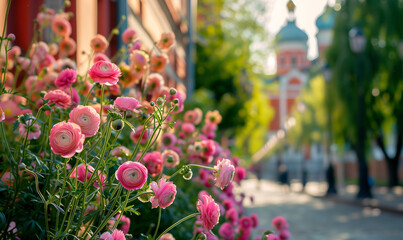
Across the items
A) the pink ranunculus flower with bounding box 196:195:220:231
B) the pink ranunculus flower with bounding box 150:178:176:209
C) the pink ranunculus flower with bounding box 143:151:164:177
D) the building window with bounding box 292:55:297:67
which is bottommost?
the pink ranunculus flower with bounding box 196:195:220:231

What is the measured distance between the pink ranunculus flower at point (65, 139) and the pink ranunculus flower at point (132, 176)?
0.53 feet

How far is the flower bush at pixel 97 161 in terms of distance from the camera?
1.88 m

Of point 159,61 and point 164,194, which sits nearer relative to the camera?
point 164,194

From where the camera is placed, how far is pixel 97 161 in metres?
2.18

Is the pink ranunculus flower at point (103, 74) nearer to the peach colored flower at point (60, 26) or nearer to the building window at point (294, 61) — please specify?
the peach colored flower at point (60, 26)

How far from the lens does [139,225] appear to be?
2768mm

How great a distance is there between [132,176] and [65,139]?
0.78 ft

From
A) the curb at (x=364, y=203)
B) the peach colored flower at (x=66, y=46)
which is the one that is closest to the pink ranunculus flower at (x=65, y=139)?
the peach colored flower at (x=66, y=46)

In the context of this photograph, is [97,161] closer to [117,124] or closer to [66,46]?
[117,124]

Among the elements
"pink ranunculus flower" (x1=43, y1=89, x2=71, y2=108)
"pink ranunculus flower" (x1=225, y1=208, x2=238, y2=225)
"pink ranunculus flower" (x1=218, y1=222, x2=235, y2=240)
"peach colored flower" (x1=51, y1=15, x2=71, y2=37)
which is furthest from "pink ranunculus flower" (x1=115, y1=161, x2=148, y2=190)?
"peach colored flower" (x1=51, y1=15, x2=71, y2=37)

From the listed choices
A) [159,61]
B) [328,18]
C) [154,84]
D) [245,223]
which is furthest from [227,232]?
[328,18]

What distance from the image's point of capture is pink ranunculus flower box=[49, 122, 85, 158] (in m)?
1.72

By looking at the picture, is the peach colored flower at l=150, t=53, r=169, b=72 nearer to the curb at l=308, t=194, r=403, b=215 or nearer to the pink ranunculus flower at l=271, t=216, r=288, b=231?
the pink ranunculus flower at l=271, t=216, r=288, b=231

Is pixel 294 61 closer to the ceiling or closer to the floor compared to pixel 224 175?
closer to the ceiling
